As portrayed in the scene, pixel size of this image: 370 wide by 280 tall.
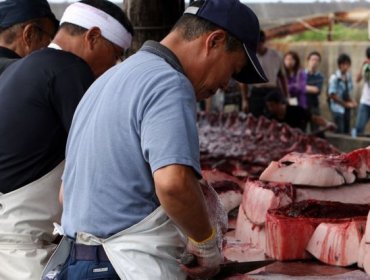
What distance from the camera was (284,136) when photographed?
8.12m

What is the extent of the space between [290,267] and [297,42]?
36.1 ft

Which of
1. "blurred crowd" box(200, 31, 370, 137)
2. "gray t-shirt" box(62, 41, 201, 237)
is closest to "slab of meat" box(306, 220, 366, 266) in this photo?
"gray t-shirt" box(62, 41, 201, 237)

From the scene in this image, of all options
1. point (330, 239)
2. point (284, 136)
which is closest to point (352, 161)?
point (330, 239)

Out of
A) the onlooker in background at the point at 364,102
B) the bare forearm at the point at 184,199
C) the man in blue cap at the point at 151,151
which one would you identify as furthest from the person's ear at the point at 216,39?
the onlooker in background at the point at 364,102

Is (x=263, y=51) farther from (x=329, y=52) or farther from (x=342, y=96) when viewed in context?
(x=329, y=52)

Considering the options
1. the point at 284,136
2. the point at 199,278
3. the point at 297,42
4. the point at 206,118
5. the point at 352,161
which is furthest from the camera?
the point at 297,42

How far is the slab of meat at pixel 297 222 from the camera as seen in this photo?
3.82 metres

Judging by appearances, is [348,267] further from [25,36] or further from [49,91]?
[25,36]

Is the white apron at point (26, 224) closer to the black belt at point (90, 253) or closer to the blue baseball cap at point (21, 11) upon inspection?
the black belt at point (90, 253)

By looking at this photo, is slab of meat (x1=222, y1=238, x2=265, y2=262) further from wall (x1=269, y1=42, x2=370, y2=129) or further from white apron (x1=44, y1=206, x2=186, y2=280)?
wall (x1=269, y1=42, x2=370, y2=129)

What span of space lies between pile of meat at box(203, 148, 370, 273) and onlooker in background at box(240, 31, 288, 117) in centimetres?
799

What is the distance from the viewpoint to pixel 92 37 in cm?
369

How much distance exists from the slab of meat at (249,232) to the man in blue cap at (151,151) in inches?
45.9

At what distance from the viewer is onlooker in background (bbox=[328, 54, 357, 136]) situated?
44.7 feet
